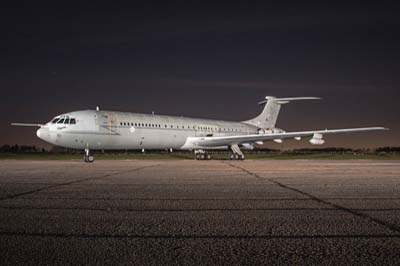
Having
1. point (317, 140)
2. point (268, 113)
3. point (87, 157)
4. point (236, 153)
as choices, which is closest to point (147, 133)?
point (87, 157)

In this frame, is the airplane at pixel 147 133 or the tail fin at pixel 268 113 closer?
the airplane at pixel 147 133

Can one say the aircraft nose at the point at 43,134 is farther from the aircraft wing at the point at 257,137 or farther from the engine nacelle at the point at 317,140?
the engine nacelle at the point at 317,140

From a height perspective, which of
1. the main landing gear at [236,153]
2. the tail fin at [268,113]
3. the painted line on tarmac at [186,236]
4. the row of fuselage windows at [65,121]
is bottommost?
the painted line on tarmac at [186,236]

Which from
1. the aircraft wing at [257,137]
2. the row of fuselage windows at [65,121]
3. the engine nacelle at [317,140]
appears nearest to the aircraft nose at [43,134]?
the row of fuselage windows at [65,121]

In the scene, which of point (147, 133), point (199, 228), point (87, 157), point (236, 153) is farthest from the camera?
point (236, 153)

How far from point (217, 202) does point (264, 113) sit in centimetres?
4015

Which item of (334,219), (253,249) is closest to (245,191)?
(334,219)

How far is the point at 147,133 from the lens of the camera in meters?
31.1

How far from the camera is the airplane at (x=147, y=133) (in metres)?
26.9

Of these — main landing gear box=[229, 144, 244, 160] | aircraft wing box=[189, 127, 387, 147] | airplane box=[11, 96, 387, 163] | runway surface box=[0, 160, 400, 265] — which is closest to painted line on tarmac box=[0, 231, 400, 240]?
runway surface box=[0, 160, 400, 265]

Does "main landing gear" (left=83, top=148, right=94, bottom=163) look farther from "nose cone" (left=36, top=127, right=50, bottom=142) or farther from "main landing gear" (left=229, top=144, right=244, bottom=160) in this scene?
"main landing gear" (left=229, top=144, right=244, bottom=160)

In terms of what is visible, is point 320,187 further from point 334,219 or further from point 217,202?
point 334,219

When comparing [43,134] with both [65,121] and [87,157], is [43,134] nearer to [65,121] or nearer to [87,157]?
[65,121]

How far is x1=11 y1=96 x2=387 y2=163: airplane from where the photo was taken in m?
26.9
